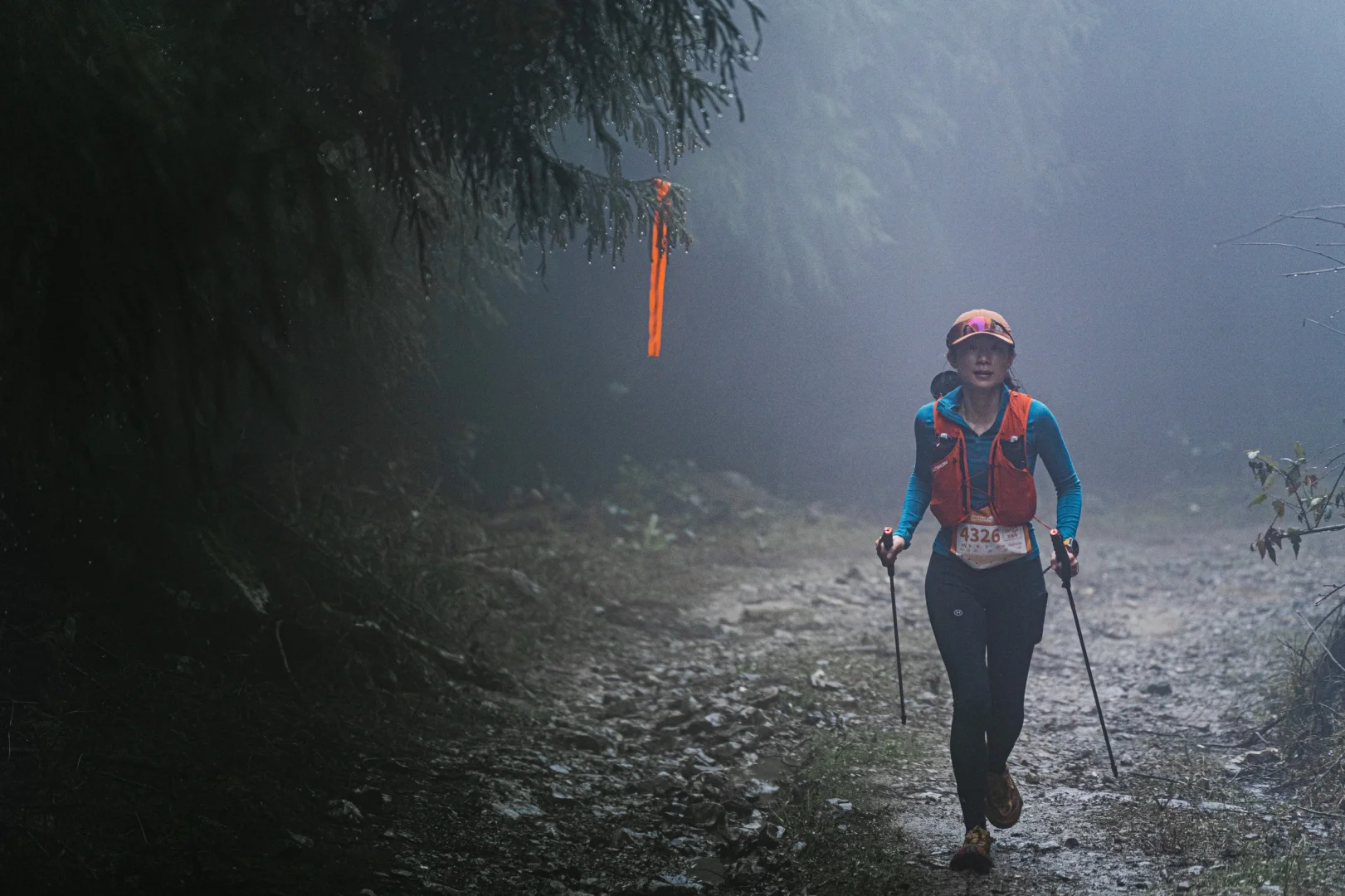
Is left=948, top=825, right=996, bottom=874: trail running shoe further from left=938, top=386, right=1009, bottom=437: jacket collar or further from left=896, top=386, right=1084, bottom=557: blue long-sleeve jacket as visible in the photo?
left=938, top=386, right=1009, bottom=437: jacket collar

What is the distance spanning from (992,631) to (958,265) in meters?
17.5

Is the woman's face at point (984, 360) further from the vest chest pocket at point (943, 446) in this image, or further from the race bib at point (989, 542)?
the race bib at point (989, 542)

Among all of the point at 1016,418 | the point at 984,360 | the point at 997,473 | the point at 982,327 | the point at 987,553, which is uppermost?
the point at 982,327

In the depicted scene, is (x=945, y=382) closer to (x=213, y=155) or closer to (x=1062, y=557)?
(x=1062, y=557)

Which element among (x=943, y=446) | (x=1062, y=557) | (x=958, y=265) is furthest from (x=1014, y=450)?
(x=958, y=265)

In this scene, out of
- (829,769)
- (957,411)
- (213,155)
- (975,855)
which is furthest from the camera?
(829,769)

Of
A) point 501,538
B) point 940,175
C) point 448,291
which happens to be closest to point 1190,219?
point 940,175

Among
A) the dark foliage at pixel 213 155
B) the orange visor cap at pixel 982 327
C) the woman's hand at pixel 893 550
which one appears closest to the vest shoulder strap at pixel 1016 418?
the orange visor cap at pixel 982 327

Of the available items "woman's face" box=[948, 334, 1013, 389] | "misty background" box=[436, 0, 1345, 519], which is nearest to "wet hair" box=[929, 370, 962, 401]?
"woman's face" box=[948, 334, 1013, 389]

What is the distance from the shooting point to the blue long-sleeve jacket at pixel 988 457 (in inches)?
182

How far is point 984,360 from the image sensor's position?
4.69m

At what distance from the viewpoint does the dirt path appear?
422 cm

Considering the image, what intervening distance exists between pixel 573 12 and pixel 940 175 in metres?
16.9

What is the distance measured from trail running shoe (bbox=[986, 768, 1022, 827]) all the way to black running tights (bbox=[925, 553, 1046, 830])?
0.18 feet
